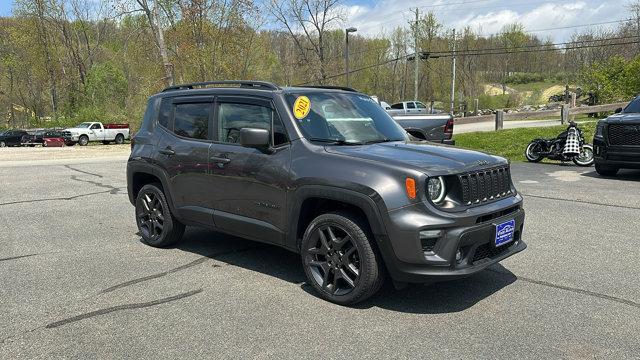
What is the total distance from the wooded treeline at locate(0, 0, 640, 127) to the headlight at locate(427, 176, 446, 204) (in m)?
36.7

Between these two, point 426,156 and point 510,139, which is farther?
point 510,139

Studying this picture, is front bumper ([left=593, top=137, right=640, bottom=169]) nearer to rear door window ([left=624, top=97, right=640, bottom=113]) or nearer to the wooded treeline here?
rear door window ([left=624, top=97, right=640, bottom=113])

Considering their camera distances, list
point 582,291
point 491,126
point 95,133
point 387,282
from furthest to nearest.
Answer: point 95,133 < point 491,126 < point 387,282 < point 582,291

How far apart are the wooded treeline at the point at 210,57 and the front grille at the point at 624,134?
3283 centimetres

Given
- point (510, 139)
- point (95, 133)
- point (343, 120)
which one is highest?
point (343, 120)

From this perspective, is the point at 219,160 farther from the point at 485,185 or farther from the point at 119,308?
the point at 485,185

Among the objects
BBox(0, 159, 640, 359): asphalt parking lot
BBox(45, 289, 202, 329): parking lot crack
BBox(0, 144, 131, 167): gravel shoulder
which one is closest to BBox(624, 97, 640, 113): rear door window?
BBox(0, 159, 640, 359): asphalt parking lot

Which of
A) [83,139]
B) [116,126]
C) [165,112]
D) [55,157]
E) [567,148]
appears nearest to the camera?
[165,112]

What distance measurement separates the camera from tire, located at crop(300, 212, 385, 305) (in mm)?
3998

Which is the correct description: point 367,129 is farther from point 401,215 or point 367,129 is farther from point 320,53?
point 320,53

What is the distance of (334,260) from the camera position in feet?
13.9

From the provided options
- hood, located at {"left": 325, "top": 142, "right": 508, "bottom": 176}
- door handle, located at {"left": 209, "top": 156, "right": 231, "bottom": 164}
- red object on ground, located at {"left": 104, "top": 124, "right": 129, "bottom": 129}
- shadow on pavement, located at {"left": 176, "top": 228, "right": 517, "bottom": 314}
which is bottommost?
shadow on pavement, located at {"left": 176, "top": 228, "right": 517, "bottom": 314}

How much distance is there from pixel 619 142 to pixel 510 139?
7140 mm

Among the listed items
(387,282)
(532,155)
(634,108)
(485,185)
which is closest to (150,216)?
(387,282)
